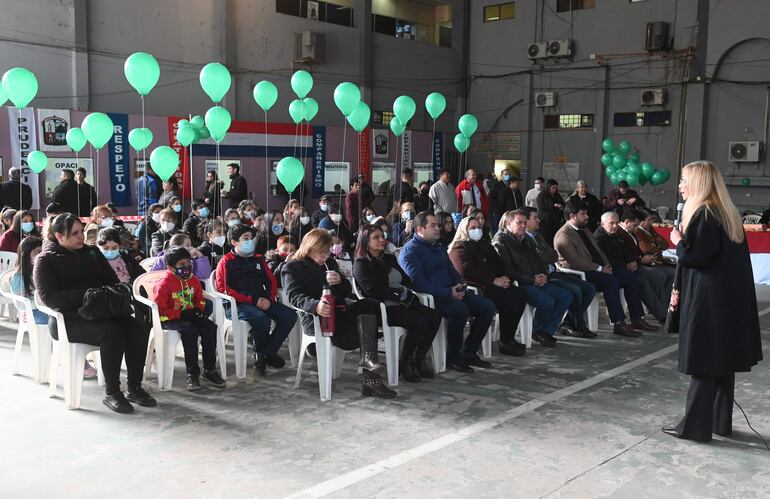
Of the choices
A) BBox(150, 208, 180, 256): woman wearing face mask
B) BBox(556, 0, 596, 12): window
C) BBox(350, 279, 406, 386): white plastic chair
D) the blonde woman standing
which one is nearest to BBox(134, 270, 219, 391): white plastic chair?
BBox(350, 279, 406, 386): white plastic chair

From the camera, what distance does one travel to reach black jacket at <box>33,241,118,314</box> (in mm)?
4371

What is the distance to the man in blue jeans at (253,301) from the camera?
524 centimetres

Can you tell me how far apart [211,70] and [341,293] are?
3794mm

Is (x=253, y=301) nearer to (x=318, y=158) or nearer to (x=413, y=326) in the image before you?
(x=413, y=326)

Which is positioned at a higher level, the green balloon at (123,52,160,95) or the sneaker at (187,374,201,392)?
the green balloon at (123,52,160,95)

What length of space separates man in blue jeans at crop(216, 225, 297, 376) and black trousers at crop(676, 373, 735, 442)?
2728 millimetres

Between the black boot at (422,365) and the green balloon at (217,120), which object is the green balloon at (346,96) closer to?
the green balloon at (217,120)

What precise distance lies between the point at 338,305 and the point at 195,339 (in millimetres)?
978

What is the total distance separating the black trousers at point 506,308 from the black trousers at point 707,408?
210cm

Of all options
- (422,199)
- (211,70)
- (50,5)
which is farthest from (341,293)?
(50,5)

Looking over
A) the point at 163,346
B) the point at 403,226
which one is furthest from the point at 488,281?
the point at 403,226

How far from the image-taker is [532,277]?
6453 millimetres

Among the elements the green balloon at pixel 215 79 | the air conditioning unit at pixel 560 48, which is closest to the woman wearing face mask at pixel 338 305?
the green balloon at pixel 215 79

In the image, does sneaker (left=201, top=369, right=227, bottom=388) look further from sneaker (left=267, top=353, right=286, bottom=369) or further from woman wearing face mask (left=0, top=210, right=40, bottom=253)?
woman wearing face mask (left=0, top=210, right=40, bottom=253)
